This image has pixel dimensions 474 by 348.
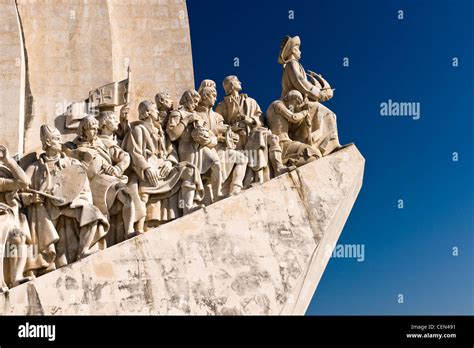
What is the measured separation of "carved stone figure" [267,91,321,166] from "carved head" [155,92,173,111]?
1454 millimetres

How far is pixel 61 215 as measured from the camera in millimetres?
13688

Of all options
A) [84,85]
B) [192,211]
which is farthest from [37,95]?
[192,211]

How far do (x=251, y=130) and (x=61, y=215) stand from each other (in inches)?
117

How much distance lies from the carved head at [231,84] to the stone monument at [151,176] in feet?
0.08

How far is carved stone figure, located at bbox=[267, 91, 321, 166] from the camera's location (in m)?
15.3

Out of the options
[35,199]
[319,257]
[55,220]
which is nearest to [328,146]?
[319,257]

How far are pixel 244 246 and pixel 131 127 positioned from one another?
2.11 meters

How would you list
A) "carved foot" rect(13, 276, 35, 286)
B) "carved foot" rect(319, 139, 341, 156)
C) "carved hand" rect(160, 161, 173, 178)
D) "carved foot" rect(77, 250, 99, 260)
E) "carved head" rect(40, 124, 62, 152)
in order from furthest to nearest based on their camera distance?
"carved foot" rect(319, 139, 341, 156) → "carved hand" rect(160, 161, 173, 178) → "carved head" rect(40, 124, 62, 152) → "carved foot" rect(77, 250, 99, 260) → "carved foot" rect(13, 276, 35, 286)

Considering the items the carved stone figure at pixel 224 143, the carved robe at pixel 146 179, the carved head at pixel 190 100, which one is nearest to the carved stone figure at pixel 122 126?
the carved robe at pixel 146 179

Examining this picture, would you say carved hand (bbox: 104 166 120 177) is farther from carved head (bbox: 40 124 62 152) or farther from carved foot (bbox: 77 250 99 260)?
carved foot (bbox: 77 250 99 260)

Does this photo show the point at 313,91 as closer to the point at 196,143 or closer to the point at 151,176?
the point at 196,143

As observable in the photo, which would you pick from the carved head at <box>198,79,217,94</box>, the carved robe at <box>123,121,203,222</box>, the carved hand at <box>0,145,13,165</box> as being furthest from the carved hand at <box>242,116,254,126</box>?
the carved hand at <box>0,145,13,165</box>

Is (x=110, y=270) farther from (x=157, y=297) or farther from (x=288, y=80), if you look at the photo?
(x=288, y=80)
